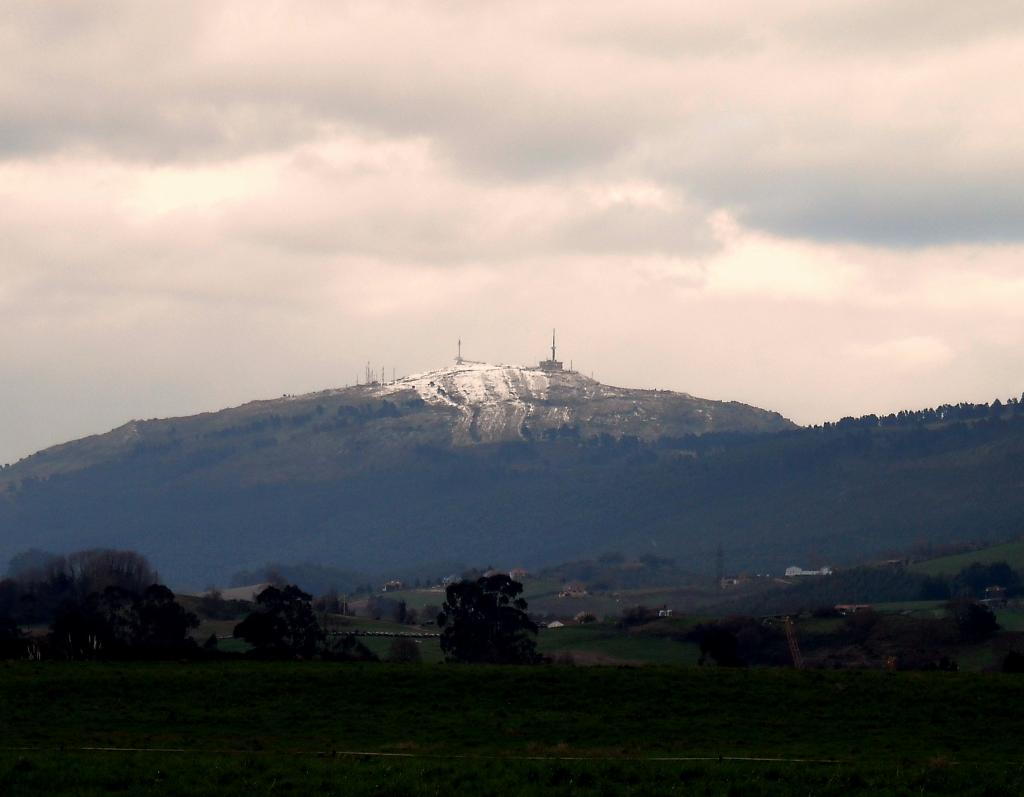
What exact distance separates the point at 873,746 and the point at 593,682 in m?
15.7

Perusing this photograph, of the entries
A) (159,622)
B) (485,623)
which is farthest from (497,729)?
(485,623)

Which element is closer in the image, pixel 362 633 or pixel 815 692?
pixel 815 692

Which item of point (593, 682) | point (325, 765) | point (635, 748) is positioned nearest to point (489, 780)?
point (325, 765)

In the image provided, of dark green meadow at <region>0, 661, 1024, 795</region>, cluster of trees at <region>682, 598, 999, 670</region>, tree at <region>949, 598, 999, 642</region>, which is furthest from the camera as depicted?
tree at <region>949, 598, 999, 642</region>

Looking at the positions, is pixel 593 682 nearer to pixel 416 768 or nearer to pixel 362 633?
pixel 416 768

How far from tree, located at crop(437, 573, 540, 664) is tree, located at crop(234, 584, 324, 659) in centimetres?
1234

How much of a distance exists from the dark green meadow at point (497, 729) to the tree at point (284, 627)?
60.6m

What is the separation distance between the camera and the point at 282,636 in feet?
474

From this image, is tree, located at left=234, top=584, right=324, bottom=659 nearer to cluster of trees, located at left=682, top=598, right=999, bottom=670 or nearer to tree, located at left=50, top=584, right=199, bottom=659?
tree, located at left=50, top=584, right=199, bottom=659

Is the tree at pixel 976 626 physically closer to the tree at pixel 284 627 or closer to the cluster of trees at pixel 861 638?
the cluster of trees at pixel 861 638

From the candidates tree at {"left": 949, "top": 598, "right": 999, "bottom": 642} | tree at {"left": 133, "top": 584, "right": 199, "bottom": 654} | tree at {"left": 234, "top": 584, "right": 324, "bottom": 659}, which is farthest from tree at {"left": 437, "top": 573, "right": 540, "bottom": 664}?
tree at {"left": 949, "top": 598, "right": 999, "bottom": 642}

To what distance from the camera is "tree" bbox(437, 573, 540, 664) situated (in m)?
154

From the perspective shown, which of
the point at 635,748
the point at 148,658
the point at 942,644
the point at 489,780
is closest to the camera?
the point at 489,780

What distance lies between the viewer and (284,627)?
145 metres
